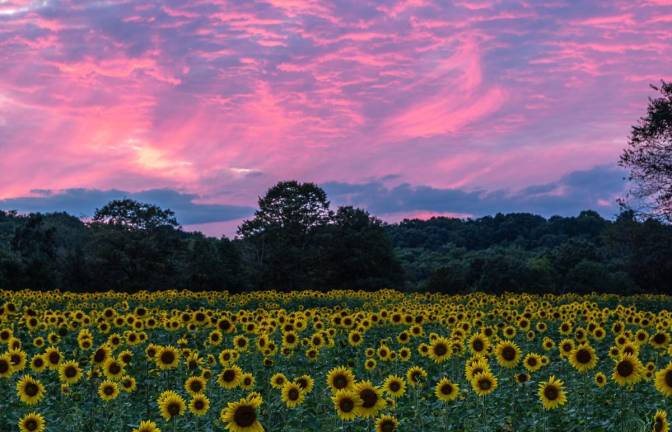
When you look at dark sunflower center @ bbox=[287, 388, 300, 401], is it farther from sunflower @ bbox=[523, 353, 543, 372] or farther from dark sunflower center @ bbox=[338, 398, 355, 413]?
sunflower @ bbox=[523, 353, 543, 372]

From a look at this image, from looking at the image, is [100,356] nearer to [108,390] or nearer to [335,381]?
[108,390]

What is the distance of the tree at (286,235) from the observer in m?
46.9

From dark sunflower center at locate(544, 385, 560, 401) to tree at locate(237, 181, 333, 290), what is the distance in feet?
128

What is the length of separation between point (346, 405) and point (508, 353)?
3.48 meters

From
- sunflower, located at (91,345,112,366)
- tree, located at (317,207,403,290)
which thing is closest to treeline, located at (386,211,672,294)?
tree, located at (317,207,403,290)

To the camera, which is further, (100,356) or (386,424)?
(100,356)

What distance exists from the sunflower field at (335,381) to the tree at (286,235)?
29317 mm

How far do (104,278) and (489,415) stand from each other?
1590 inches

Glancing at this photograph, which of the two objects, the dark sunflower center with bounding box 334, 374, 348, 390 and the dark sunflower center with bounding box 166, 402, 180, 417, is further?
the dark sunflower center with bounding box 166, 402, 180, 417

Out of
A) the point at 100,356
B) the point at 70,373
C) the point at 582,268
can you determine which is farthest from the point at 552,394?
the point at 582,268

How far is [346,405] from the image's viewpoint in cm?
666

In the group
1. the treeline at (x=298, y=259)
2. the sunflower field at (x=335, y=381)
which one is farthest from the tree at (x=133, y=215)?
the sunflower field at (x=335, y=381)

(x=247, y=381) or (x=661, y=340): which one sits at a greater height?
(x=661, y=340)

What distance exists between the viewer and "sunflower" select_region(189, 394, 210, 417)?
7.82 meters
